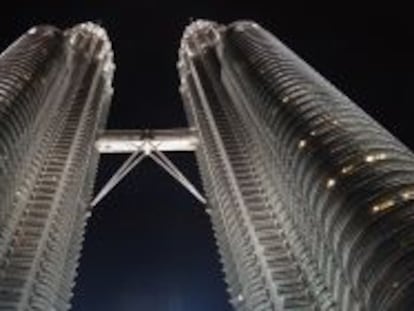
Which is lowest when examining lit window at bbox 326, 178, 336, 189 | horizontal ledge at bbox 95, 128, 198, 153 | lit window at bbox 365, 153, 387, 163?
horizontal ledge at bbox 95, 128, 198, 153

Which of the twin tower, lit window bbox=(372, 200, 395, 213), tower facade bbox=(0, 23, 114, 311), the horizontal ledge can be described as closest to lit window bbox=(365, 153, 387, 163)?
the twin tower

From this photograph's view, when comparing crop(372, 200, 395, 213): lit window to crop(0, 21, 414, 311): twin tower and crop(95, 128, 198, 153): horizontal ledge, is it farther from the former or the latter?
crop(95, 128, 198, 153): horizontal ledge

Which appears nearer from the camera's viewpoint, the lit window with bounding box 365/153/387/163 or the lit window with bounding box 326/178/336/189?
the lit window with bounding box 326/178/336/189

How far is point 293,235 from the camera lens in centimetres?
3061

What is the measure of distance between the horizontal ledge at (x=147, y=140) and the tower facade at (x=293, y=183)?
4.41ft

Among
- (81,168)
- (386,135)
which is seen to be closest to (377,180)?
(386,135)

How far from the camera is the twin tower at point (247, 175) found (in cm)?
2028

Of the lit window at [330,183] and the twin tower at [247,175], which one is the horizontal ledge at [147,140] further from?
the lit window at [330,183]

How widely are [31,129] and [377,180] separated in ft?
51.9

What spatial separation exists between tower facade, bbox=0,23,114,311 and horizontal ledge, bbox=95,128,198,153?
1.32m

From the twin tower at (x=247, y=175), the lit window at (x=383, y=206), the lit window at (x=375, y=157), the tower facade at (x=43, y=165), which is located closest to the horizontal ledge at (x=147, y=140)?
the twin tower at (x=247, y=175)

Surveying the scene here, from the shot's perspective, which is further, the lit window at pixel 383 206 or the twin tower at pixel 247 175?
the twin tower at pixel 247 175

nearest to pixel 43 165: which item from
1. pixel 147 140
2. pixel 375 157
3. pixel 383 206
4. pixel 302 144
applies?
pixel 147 140

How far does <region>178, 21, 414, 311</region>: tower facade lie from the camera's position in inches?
758
